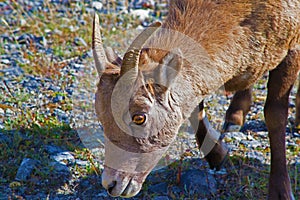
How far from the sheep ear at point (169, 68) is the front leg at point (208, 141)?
1.58 m

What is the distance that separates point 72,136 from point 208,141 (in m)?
1.50

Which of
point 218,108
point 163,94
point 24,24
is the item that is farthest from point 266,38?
point 24,24

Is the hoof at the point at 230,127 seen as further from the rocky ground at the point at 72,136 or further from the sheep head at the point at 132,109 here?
the sheep head at the point at 132,109

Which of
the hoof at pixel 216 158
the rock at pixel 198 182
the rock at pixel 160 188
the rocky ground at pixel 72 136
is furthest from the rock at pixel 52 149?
the hoof at pixel 216 158

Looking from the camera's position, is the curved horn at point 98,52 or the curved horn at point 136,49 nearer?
the curved horn at point 136,49

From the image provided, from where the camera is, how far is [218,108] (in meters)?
7.46

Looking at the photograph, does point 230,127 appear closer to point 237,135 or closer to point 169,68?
point 237,135

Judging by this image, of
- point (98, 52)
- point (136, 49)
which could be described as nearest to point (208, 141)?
point (98, 52)

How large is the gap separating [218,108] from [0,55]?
10.4 feet

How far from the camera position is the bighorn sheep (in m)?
4.71

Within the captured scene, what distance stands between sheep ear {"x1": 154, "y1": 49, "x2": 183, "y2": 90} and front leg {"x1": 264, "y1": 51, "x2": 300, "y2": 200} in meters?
1.34

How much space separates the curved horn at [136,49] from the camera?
4.52 meters

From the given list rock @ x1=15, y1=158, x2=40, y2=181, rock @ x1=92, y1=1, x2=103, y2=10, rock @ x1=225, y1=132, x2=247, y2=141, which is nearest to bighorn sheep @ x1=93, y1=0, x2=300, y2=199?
rock @ x1=225, y1=132, x2=247, y2=141

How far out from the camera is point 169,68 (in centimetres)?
473
